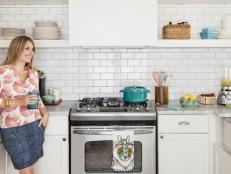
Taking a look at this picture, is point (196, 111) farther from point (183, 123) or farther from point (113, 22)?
point (113, 22)

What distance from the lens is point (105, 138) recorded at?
3.15 m

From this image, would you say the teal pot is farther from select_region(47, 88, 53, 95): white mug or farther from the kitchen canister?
select_region(47, 88, 53, 95): white mug

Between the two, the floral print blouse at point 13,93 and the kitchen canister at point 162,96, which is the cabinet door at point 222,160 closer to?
the kitchen canister at point 162,96

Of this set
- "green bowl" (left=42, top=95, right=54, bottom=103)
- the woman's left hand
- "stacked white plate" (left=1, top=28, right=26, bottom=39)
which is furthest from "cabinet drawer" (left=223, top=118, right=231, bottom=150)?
"stacked white plate" (left=1, top=28, right=26, bottom=39)

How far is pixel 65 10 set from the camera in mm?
3881

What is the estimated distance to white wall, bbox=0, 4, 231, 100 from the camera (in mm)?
3887

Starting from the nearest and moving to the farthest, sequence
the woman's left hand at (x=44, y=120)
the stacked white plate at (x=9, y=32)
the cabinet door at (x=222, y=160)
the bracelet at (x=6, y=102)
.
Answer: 1. the bracelet at (x=6, y=102)
2. the cabinet door at (x=222, y=160)
3. the woman's left hand at (x=44, y=120)
4. the stacked white plate at (x=9, y=32)

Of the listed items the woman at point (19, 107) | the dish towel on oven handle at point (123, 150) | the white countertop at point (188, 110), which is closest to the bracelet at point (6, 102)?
the woman at point (19, 107)

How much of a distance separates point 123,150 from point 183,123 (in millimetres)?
585

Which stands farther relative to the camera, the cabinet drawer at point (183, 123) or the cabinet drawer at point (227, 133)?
the cabinet drawer at point (183, 123)

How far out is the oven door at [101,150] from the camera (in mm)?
3154

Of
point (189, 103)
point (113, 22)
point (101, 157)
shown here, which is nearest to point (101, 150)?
point (101, 157)

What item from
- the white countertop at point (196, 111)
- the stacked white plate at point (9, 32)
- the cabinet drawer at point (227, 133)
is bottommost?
the cabinet drawer at point (227, 133)

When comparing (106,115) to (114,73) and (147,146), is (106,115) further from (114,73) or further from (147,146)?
(114,73)
